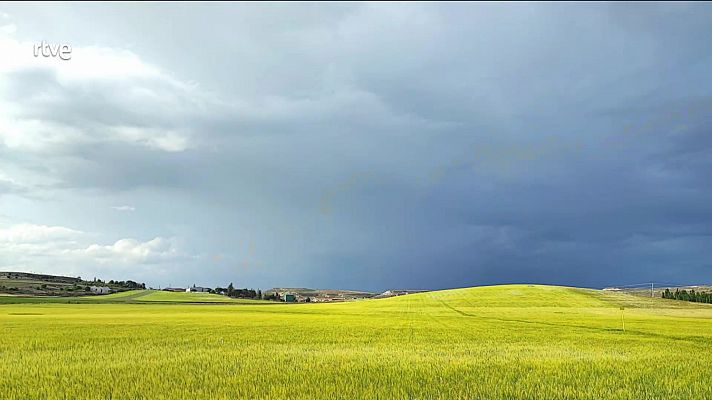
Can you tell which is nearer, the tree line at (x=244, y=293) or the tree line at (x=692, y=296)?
the tree line at (x=692, y=296)

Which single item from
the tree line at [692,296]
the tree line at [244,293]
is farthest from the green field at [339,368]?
the tree line at [244,293]

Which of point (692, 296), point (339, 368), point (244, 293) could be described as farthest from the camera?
point (244, 293)

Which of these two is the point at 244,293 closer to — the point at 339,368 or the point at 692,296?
the point at 692,296

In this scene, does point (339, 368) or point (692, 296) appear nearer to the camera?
point (339, 368)

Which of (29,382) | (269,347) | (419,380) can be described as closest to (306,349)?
(269,347)

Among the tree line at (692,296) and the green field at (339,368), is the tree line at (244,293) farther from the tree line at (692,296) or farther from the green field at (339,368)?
the green field at (339,368)

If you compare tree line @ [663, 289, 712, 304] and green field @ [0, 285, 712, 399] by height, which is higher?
green field @ [0, 285, 712, 399]

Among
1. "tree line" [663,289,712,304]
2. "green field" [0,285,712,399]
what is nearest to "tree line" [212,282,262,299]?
"tree line" [663,289,712,304]

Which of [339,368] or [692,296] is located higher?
[339,368]

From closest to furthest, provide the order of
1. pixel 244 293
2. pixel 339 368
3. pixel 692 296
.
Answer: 1. pixel 339 368
2. pixel 692 296
3. pixel 244 293

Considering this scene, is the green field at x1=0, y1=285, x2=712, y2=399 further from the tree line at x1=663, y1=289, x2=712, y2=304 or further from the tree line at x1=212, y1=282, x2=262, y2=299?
the tree line at x1=212, y1=282, x2=262, y2=299

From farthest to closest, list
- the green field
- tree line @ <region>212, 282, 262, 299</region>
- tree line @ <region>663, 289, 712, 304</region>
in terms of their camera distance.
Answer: tree line @ <region>212, 282, 262, 299</region>, tree line @ <region>663, 289, 712, 304</region>, the green field

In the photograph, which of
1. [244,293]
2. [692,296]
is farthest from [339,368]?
[244,293]

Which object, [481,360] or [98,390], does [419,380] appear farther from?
[98,390]
